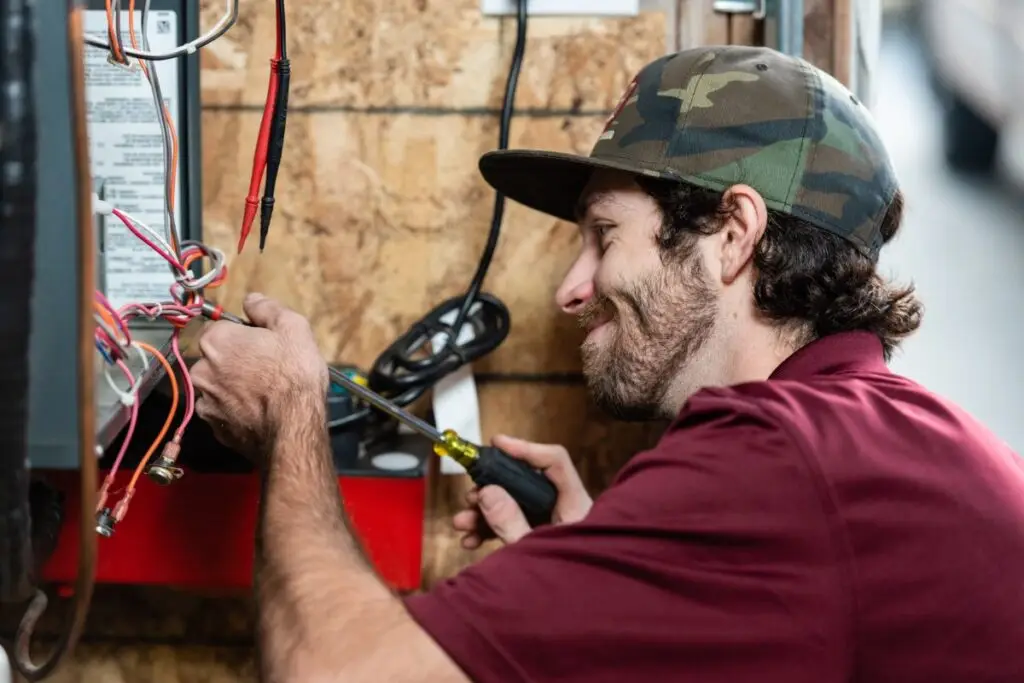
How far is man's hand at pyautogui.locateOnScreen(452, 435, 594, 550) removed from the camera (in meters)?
1.18

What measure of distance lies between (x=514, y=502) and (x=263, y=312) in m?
0.37

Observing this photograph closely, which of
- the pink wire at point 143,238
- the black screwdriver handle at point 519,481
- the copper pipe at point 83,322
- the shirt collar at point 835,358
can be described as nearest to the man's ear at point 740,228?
the shirt collar at point 835,358

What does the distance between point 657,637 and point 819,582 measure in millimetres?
131

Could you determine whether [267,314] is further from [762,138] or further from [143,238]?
[762,138]

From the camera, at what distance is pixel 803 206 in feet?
3.25

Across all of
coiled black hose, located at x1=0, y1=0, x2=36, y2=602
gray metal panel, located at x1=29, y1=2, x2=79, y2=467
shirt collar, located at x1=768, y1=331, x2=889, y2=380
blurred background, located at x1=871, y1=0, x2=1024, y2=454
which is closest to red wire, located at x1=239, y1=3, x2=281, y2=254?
gray metal panel, located at x1=29, y1=2, x2=79, y2=467

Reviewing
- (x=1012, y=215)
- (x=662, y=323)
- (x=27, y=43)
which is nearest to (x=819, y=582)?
(x=662, y=323)

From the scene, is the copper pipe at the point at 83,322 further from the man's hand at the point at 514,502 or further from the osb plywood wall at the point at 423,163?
the osb plywood wall at the point at 423,163

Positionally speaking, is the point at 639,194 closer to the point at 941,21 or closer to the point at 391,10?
the point at 391,10

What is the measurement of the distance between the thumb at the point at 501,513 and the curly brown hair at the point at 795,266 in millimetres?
357

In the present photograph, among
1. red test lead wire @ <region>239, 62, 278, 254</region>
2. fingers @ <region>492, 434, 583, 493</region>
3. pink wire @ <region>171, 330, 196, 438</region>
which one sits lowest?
fingers @ <region>492, 434, 583, 493</region>

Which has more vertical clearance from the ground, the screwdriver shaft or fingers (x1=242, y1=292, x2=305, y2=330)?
fingers (x1=242, y1=292, x2=305, y2=330)

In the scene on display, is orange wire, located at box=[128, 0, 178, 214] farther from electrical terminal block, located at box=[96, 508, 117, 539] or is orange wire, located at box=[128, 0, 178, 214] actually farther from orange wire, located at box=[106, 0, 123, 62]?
electrical terminal block, located at box=[96, 508, 117, 539]

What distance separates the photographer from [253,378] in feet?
3.24
